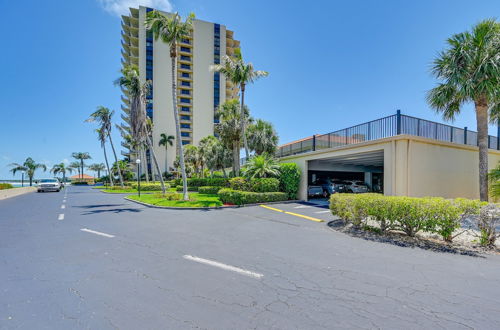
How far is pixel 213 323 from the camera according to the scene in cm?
260

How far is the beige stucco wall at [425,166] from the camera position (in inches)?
382

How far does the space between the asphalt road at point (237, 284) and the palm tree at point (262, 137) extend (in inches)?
629

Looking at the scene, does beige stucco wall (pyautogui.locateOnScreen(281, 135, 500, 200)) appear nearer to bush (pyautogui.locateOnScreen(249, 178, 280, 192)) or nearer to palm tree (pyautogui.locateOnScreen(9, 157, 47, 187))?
bush (pyautogui.locateOnScreen(249, 178, 280, 192))

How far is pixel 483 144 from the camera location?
10.1 metres

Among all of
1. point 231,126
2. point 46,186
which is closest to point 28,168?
point 46,186

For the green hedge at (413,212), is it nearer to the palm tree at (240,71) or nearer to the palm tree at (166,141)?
the palm tree at (240,71)

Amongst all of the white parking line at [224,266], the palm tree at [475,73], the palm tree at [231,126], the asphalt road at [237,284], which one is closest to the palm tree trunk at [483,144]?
the palm tree at [475,73]

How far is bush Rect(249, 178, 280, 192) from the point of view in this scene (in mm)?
14836

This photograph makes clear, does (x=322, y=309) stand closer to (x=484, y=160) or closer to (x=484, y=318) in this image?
(x=484, y=318)

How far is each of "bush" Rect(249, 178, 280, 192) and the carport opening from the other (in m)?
3.66

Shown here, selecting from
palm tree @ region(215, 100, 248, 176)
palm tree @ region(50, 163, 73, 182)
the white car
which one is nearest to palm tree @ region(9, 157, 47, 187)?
palm tree @ region(50, 163, 73, 182)

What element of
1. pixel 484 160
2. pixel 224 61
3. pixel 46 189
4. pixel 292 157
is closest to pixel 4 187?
pixel 46 189

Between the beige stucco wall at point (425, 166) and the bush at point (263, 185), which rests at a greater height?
the beige stucco wall at point (425, 166)

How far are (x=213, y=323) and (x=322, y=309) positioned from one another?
144 centimetres
